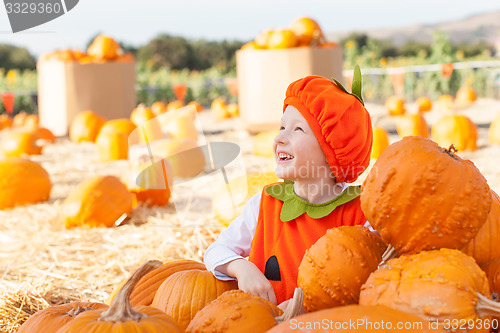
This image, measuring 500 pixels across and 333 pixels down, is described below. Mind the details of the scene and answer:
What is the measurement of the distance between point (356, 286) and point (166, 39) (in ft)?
128

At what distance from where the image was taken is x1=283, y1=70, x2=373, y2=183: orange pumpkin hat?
1896 mm

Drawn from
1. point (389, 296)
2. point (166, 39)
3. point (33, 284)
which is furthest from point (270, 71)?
point (166, 39)

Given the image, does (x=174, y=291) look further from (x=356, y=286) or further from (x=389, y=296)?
(x=389, y=296)

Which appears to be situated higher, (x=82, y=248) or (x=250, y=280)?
(x=250, y=280)

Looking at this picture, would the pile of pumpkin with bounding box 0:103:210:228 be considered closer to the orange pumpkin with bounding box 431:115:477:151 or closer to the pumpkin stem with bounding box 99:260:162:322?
the pumpkin stem with bounding box 99:260:162:322

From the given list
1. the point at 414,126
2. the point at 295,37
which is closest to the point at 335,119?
the point at 414,126

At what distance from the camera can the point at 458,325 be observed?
111 cm

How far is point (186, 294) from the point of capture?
168cm

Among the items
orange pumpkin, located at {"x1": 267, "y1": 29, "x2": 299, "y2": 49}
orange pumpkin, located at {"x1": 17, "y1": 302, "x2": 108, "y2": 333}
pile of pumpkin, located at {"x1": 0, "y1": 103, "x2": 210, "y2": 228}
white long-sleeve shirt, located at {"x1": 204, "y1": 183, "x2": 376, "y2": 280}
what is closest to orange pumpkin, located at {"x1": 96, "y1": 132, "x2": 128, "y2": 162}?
pile of pumpkin, located at {"x1": 0, "y1": 103, "x2": 210, "y2": 228}

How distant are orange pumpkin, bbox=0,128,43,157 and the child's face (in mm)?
6415

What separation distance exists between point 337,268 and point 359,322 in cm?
30

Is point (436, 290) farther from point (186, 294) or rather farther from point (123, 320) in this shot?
point (186, 294)

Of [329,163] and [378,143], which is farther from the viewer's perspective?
[378,143]

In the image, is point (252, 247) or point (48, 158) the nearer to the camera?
point (252, 247)
